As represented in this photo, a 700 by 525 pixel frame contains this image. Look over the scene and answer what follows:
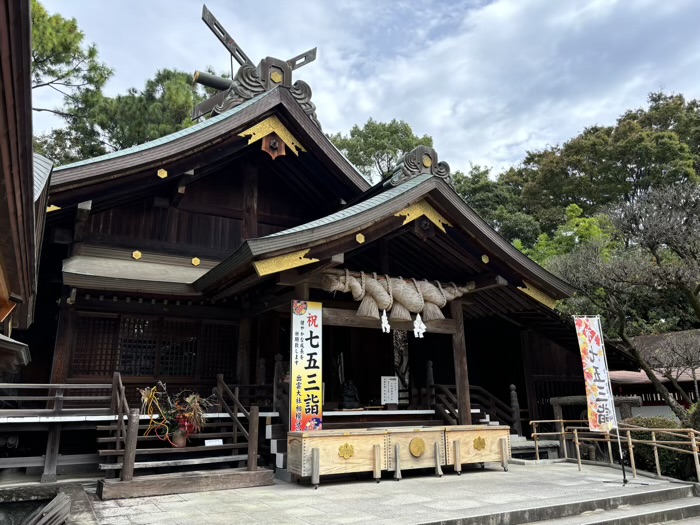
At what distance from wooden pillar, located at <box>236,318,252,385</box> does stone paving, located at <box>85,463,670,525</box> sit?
3.04 metres

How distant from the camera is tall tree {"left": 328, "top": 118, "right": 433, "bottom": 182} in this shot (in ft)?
110

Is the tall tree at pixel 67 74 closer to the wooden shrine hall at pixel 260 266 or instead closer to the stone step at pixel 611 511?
the wooden shrine hall at pixel 260 266

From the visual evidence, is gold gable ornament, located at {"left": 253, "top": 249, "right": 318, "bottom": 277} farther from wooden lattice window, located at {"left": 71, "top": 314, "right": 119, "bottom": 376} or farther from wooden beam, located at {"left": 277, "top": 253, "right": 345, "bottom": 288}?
wooden lattice window, located at {"left": 71, "top": 314, "right": 119, "bottom": 376}

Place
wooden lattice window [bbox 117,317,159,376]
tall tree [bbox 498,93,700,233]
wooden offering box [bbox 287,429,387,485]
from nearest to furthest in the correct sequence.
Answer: wooden offering box [bbox 287,429,387,485]
wooden lattice window [bbox 117,317,159,376]
tall tree [bbox 498,93,700,233]

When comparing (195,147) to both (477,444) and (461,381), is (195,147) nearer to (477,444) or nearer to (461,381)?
(461,381)

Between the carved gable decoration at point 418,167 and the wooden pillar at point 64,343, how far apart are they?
6.47 m

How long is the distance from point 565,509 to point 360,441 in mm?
2980

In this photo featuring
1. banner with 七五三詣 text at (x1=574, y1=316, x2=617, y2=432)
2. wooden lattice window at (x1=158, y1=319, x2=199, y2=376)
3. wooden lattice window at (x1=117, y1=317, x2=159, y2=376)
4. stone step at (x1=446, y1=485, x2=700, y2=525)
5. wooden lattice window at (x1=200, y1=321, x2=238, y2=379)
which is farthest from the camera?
wooden lattice window at (x1=200, y1=321, x2=238, y2=379)

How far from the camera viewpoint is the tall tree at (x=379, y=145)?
33406 mm

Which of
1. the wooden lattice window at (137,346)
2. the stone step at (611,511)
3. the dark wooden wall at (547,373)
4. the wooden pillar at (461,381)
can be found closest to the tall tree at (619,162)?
the dark wooden wall at (547,373)

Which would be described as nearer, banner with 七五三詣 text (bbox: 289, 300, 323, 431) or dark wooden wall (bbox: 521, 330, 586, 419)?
banner with 七五三詣 text (bbox: 289, 300, 323, 431)

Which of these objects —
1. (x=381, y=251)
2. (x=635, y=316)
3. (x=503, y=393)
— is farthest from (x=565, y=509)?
(x=635, y=316)

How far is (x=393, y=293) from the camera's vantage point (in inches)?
360

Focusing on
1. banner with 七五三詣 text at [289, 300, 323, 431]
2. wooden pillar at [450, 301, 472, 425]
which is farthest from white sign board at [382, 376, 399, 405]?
banner with 七五三詣 text at [289, 300, 323, 431]
